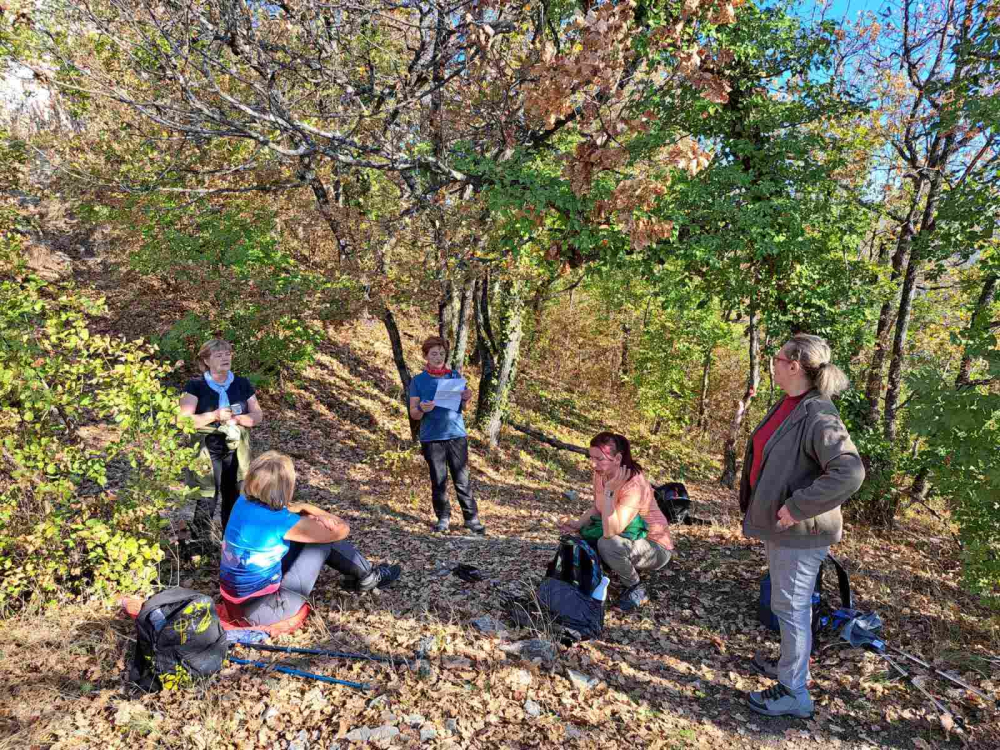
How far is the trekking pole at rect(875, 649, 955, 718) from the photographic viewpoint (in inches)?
130

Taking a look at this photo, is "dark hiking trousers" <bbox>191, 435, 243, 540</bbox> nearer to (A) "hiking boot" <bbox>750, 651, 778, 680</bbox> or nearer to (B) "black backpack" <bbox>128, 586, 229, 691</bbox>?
(B) "black backpack" <bbox>128, 586, 229, 691</bbox>

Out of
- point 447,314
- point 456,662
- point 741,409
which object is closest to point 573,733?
point 456,662

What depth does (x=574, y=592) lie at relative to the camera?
3.95 m

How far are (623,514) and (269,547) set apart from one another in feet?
8.08

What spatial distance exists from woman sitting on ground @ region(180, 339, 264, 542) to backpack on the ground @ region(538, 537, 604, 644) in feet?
9.12

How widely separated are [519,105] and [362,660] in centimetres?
628

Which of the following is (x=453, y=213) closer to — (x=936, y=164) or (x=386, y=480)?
(x=386, y=480)

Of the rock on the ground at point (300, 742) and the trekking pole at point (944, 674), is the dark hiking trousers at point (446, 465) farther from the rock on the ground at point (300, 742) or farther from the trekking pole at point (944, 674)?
the trekking pole at point (944, 674)

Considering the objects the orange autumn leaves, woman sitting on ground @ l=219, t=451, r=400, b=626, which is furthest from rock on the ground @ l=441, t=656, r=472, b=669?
the orange autumn leaves

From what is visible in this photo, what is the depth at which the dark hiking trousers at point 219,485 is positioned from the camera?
4.84 metres

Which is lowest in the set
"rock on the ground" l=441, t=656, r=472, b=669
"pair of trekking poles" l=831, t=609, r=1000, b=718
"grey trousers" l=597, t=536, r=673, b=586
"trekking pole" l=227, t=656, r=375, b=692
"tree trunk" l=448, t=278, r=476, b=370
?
"trekking pole" l=227, t=656, r=375, b=692

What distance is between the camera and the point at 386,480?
332 inches

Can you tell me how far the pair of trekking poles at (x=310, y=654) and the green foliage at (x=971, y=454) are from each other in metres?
4.56

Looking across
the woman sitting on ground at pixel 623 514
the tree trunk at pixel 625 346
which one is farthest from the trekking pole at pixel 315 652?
the tree trunk at pixel 625 346
